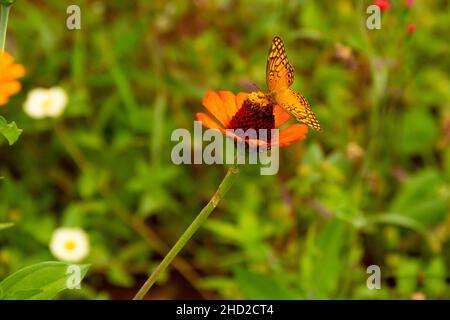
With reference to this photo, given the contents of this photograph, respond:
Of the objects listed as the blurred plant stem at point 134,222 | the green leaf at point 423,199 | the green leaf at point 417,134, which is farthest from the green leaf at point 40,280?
the green leaf at point 417,134

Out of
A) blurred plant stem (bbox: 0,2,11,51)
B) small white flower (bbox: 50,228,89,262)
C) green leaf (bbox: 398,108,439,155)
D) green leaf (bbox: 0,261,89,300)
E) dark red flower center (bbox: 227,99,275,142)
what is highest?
green leaf (bbox: 398,108,439,155)

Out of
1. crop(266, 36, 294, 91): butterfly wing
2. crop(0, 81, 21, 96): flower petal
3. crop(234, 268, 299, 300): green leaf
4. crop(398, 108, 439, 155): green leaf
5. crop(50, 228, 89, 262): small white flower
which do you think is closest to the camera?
crop(0, 81, 21, 96): flower petal

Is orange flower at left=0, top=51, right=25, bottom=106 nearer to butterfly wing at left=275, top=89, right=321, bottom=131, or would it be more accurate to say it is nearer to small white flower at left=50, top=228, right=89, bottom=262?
butterfly wing at left=275, top=89, right=321, bottom=131

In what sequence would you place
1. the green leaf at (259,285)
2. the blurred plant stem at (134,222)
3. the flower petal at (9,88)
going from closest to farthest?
1. the flower petal at (9,88)
2. the green leaf at (259,285)
3. the blurred plant stem at (134,222)

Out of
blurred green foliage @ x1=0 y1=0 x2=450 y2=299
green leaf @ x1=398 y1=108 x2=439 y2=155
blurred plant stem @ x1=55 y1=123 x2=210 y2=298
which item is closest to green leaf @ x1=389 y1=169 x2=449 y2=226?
blurred green foliage @ x1=0 y1=0 x2=450 y2=299

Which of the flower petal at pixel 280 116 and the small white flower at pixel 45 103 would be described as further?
the small white flower at pixel 45 103

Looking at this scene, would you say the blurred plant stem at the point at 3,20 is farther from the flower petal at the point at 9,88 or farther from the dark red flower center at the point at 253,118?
the dark red flower center at the point at 253,118
